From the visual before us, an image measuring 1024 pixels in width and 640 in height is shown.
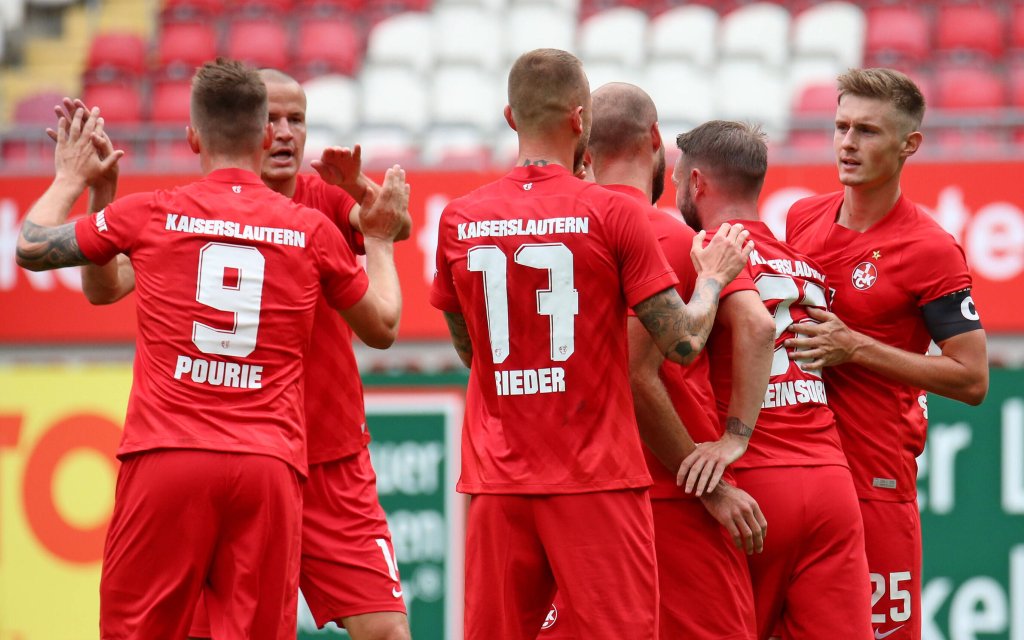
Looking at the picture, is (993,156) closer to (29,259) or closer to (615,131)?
(615,131)

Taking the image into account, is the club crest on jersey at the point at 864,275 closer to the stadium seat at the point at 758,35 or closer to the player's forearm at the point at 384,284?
the player's forearm at the point at 384,284

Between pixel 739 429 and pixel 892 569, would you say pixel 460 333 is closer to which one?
pixel 739 429

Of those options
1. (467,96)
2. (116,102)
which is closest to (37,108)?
(116,102)

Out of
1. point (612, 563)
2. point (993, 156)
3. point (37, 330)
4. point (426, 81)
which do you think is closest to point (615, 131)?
point (612, 563)

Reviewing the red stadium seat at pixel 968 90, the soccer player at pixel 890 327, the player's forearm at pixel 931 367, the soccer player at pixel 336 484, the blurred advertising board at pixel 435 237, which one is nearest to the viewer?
the player's forearm at pixel 931 367

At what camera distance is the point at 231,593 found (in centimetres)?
441

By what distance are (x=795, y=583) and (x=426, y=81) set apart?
31.7 ft

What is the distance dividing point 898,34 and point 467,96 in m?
4.35

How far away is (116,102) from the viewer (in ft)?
43.3

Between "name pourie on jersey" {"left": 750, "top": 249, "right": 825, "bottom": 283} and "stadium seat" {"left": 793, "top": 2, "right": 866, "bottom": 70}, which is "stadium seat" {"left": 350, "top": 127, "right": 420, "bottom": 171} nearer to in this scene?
"stadium seat" {"left": 793, "top": 2, "right": 866, "bottom": 70}

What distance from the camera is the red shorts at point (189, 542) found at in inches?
170

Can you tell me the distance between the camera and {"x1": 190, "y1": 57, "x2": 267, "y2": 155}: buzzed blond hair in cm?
455

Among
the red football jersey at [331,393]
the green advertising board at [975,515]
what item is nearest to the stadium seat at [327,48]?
the green advertising board at [975,515]

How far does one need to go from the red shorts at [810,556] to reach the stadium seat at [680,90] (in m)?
7.73
